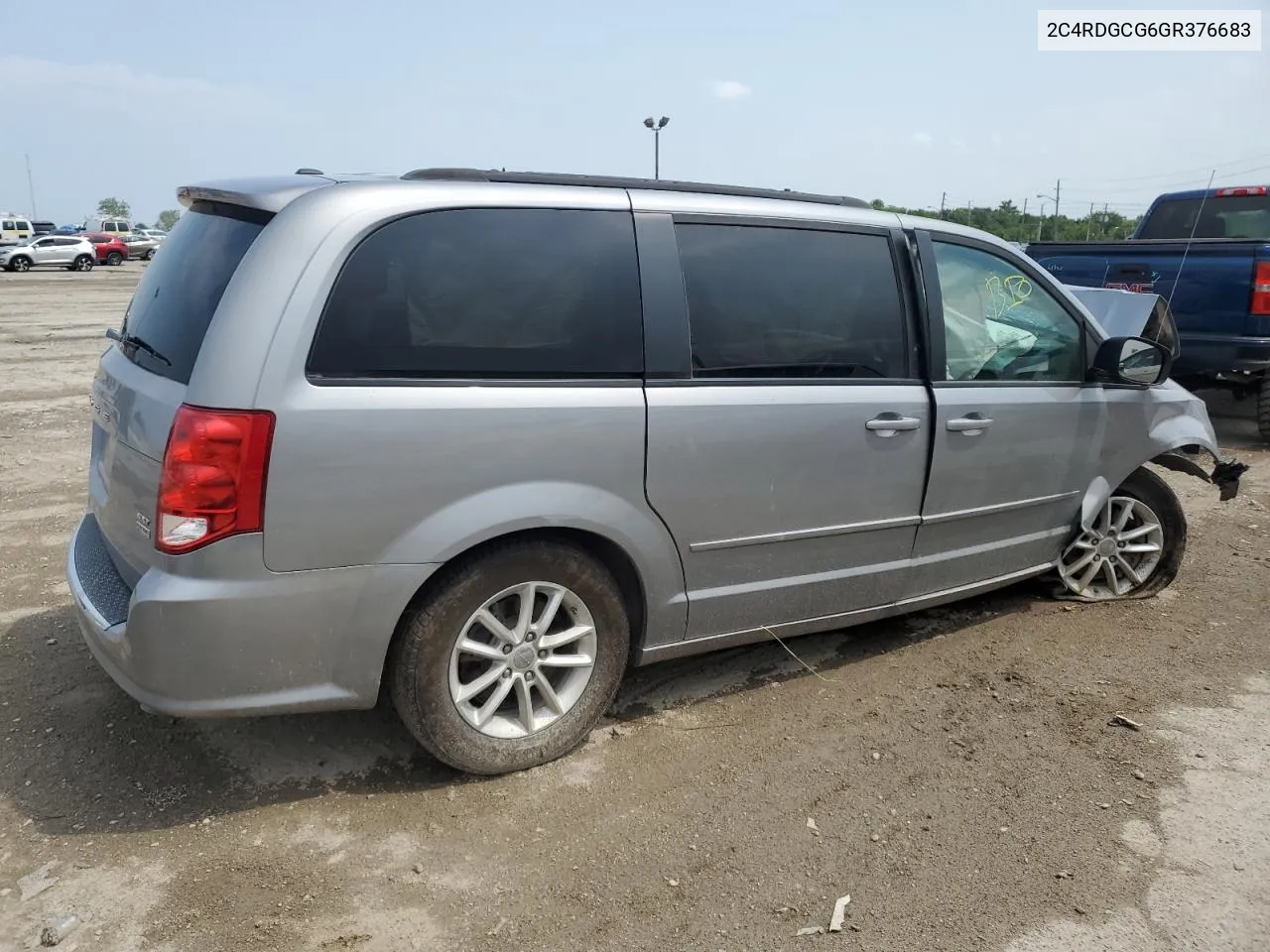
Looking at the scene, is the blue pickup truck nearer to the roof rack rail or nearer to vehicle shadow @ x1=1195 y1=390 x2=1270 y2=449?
vehicle shadow @ x1=1195 y1=390 x2=1270 y2=449

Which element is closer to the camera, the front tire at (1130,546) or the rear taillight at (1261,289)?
the front tire at (1130,546)

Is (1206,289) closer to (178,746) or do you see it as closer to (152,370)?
(152,370)

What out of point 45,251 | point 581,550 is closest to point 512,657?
point 581,550

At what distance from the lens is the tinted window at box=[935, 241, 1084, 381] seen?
4.02m

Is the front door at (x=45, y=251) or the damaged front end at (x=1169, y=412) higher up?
the damaged front end at (x=1169, y=412)

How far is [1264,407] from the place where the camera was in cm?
835

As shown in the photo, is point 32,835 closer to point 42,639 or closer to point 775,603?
point 42,639

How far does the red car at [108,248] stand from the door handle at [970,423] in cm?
4592

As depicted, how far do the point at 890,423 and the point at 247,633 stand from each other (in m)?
2.30

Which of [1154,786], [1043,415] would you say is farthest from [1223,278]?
[1154,786]

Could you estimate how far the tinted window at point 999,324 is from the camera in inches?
158

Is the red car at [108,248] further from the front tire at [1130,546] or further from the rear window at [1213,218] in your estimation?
the front tire at [1130,546]

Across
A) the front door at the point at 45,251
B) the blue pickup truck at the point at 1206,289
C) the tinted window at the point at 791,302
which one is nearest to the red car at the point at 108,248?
the front door at the point at 45,251

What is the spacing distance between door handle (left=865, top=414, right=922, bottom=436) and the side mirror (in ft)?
3.90
